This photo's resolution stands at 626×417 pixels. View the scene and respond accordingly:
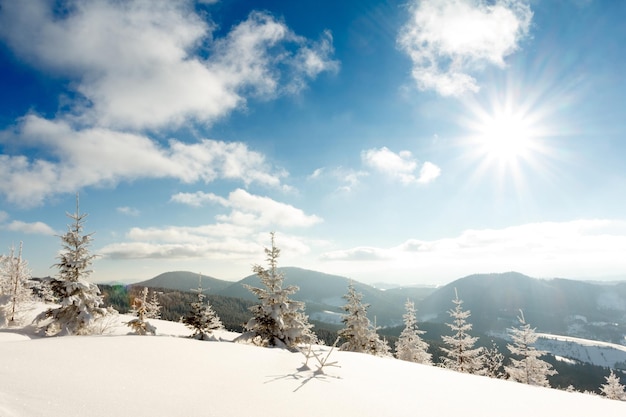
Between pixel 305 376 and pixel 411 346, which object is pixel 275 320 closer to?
pixel 305 376

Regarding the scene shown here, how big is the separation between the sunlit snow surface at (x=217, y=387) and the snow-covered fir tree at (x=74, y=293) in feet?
39.5

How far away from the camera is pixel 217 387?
5.77 meters

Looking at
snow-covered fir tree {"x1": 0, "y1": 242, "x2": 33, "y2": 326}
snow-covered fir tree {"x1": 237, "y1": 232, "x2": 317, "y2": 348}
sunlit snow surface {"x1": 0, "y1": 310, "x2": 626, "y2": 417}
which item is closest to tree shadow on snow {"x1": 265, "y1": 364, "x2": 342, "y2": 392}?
sunlit snow surface {"x1": 0, "y1": 310, "x2": 626, "y2": 417}

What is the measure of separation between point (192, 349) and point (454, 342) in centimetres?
3179

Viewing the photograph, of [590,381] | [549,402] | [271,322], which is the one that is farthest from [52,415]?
[590,381]

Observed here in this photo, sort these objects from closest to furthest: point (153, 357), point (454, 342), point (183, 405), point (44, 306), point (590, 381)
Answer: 1. point (183, 405)
2. point (153, 357)
3. point (44, 306)
4. point (454, 342)
5. point (590, 381)

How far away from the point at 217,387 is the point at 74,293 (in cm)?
1746

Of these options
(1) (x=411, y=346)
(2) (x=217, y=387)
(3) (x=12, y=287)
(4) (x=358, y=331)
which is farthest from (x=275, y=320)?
(1) (x=411, y=346)

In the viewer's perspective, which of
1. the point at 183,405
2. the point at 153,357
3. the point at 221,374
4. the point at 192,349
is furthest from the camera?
the point at 192,349

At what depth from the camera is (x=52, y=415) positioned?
3.58m

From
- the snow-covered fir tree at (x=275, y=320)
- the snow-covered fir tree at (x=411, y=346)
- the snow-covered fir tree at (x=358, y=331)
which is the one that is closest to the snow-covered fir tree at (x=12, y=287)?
the snow-covered fir tree at (x=275, y=320)

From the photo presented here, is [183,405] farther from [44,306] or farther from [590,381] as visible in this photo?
[590,381]

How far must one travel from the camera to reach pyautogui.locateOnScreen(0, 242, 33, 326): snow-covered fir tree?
2088 cm

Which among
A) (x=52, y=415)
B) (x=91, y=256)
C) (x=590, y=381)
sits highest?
(x=91, y=256)
